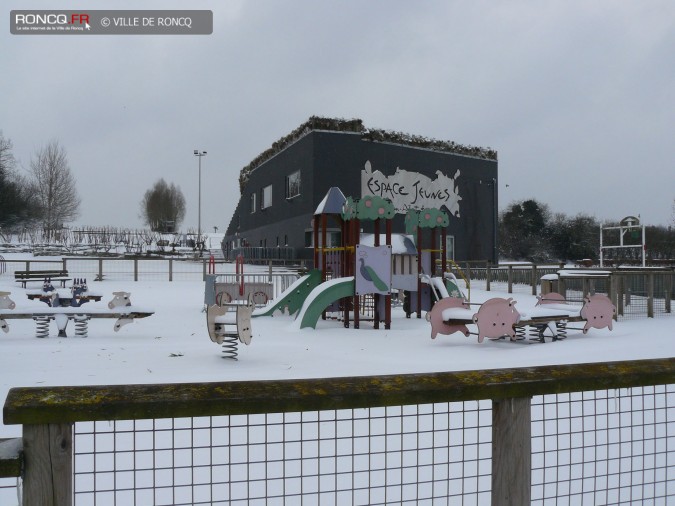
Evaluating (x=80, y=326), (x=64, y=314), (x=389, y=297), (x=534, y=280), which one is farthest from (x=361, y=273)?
(x=534, y=280)

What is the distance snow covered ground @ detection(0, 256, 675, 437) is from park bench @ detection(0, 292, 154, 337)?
0.25m

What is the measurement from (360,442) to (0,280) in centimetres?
2611

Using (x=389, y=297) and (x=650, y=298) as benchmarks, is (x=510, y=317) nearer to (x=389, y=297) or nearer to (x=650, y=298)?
(x=389, y=297)

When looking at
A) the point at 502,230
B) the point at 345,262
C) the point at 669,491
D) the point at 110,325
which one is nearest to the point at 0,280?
the point at 110,325

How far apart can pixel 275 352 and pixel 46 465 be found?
8214mm

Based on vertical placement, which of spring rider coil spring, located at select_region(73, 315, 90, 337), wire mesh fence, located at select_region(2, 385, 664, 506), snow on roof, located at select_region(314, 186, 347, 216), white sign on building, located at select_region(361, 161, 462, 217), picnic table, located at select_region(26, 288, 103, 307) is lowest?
wire mesh fence, located at select_region(2, 385, 664, 506)

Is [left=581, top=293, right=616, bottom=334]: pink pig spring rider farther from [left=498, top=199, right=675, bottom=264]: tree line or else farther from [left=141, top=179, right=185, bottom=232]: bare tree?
[left=141, top=179, right=185, bottom=232]: bare tree

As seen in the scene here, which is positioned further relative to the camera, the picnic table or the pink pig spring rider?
the picnic table

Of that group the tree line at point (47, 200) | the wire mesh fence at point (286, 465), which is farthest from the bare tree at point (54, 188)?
the wire mesh fence at point (286, 465)

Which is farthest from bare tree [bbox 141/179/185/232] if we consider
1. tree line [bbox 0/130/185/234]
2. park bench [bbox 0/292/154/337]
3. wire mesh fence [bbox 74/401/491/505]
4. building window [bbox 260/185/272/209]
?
wire mesh fence [bbox 74/401/491/505]

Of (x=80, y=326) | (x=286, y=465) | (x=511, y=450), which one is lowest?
(x=286, y=465)

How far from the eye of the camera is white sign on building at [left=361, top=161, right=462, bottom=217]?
31.7 metres

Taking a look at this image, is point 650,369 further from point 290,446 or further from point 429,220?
point 429,220

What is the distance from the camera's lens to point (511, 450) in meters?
2.35
